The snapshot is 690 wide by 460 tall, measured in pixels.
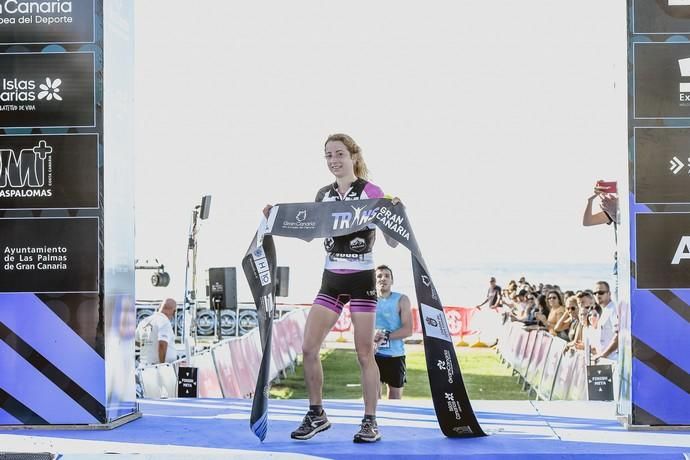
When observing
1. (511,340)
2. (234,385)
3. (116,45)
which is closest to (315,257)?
(511,340)

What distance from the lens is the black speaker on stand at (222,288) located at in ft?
53.7

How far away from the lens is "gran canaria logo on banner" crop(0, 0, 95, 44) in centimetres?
589

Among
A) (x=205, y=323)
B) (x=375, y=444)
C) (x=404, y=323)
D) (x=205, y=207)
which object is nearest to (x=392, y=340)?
(x=404, y=323)

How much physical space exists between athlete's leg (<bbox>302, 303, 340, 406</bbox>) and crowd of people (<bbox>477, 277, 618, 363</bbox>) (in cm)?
526

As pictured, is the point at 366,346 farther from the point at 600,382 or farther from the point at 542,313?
the point at 542,313

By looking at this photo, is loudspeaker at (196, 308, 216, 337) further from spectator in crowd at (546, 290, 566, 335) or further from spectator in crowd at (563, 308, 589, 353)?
spectator in crowd at (563, 308, 589, 353)

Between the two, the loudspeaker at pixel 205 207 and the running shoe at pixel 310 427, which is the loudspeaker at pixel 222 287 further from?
the running shoe at pixel 310 427

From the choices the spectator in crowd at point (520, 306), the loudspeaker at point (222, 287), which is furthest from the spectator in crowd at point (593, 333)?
the loudspeaker at point (222, 287)

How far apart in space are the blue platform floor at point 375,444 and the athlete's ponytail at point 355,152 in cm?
179

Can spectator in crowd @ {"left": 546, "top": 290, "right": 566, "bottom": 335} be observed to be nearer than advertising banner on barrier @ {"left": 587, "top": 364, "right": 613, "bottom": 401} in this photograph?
No

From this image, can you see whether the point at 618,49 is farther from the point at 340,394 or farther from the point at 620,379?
the point at 340,394

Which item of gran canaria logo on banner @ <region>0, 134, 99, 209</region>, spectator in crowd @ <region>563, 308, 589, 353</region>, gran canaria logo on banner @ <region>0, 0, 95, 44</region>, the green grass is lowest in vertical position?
the green grass

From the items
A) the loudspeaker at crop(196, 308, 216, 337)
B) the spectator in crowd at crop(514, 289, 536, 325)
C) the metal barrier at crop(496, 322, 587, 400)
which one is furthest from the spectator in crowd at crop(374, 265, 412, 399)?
the loudspeaker at crop(196, 308, 216, 337)

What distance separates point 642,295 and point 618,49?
1744mm
